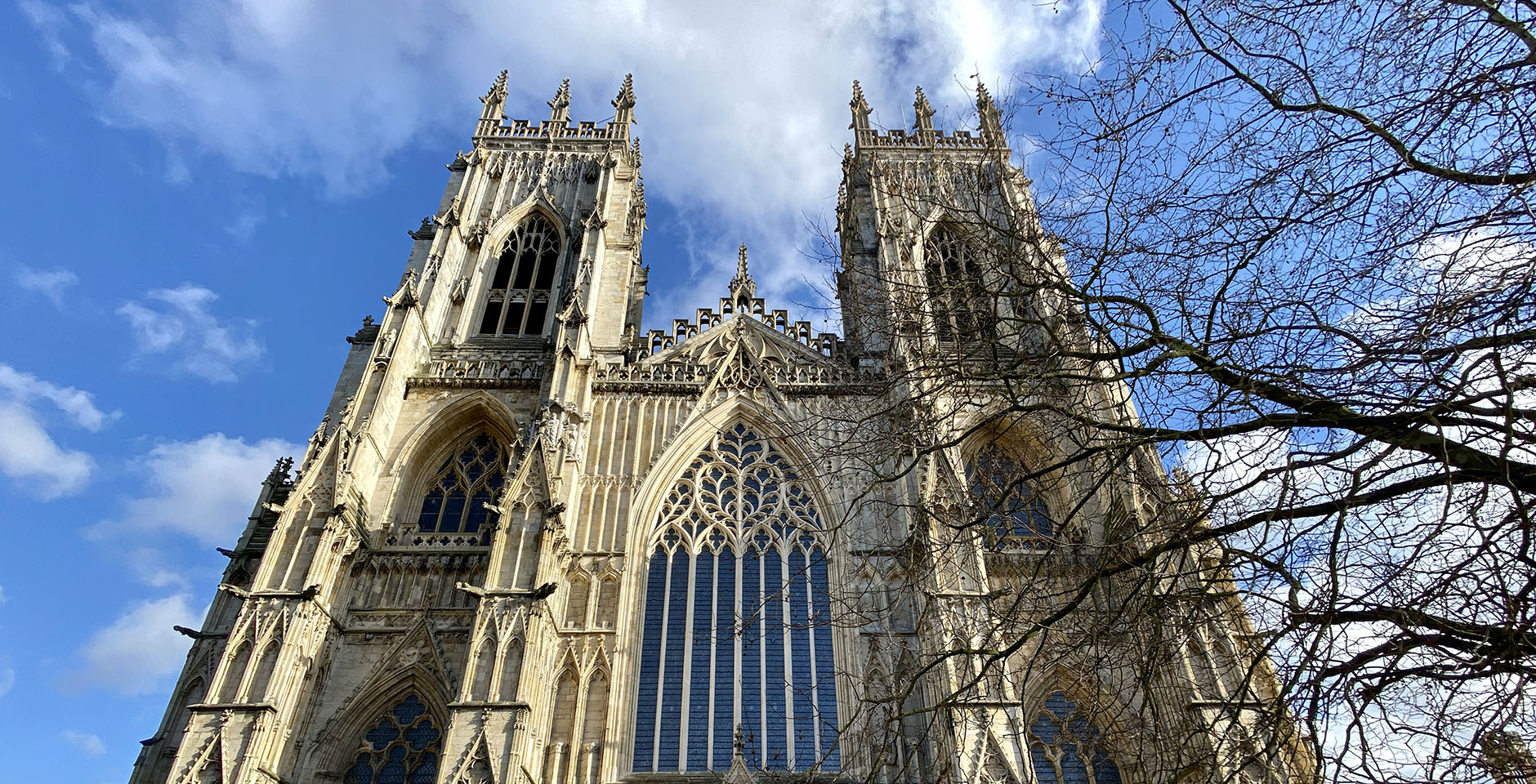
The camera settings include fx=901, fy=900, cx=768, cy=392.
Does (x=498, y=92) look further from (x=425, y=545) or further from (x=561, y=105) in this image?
(x=425, y=545)

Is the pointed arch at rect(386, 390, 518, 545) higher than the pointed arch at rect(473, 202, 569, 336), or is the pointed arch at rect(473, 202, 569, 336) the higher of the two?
the pointed arch at rect(473, 202, 569, 336)

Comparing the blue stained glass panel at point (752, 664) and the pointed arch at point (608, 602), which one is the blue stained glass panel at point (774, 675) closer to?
the blue stained glass panel at point (752, 664)

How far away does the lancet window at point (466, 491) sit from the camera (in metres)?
18.6

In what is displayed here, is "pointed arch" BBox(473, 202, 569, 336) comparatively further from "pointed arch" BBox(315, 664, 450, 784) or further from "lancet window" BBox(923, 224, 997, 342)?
"lancet window" BBox(923, 224, 997, 342)

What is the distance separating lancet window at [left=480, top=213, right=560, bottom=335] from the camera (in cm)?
2362

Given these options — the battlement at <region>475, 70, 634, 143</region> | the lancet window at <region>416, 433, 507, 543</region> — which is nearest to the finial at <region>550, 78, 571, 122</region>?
the battlement at <region>475, 70, 634, 143</region>

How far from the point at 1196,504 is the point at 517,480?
12.5 m

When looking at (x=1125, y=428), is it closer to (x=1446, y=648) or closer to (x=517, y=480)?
(x=1446, y=648)

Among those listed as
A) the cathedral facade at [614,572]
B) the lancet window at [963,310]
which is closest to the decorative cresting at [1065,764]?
the cathedral facade at [614,572]

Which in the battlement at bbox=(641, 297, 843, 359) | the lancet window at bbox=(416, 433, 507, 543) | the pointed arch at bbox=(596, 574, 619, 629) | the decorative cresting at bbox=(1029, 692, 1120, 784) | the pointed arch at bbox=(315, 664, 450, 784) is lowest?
the decorative cresting at bbox=(1029, 692, 1120, 784)

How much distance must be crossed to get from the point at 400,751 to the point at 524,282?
44.4 feet

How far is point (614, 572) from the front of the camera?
1661 cm

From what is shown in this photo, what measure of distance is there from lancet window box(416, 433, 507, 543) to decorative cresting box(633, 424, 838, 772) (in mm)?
4011

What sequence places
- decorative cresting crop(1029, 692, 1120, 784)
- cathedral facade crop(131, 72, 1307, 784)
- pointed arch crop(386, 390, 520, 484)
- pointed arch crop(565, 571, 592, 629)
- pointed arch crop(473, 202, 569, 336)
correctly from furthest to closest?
pointed arch crop(473, 202, 569, 336) < pointed arch crop(386, 390, 520, 484) < pointed arch crop(565, 571, 592, 629) < decorative cresting crop(1029, 692, 1120, 784) < cathedral facade crop(131, 72, 1307, 784)
